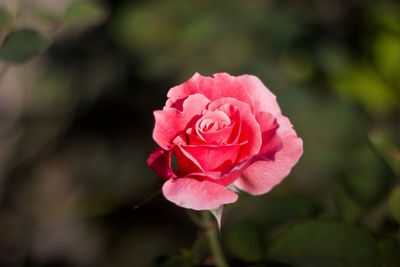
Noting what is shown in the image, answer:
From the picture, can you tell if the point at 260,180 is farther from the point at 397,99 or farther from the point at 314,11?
the point at 314,11

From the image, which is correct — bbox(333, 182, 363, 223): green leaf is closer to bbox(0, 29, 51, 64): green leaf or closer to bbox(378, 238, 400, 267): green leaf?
bbox(378, 238, 400, 267): green leaf

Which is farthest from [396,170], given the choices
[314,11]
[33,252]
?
[33,252]

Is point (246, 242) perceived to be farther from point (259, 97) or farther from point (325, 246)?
point (259, 97)

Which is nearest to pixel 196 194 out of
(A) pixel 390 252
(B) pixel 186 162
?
(B) pixel 186 162

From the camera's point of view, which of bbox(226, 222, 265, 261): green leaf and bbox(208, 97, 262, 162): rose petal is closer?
bbox(208, 97, 262, 162): rose petal

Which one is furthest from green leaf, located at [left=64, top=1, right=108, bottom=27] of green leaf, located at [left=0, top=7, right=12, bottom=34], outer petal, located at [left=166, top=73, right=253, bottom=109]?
outer petal, located at [left=166, top=73, right=253, bottom=109]

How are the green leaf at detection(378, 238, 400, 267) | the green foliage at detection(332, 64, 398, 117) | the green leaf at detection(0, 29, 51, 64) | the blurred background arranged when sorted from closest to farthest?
1. the green leaf at detection(378, 238, 400, 267)
2. the green leaf at detection(0, 29, 51, 64)
3. the blurred background
4. the green foliage at detection(332, 64, 398, 117)
